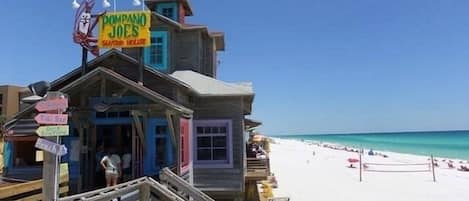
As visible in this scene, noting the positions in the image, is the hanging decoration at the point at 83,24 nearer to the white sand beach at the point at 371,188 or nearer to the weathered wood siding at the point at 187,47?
the weathered wood siding at the point at 187,47

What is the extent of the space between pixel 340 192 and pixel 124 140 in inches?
465

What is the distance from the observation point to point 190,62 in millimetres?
17484

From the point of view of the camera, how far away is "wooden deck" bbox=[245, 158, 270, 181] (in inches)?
599

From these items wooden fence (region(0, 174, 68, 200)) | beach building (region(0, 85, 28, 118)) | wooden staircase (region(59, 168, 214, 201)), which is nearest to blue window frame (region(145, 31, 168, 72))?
wooden staircase (region(59, 168, 214, 201))

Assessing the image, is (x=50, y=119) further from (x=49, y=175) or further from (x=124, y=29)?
(x=124, y=29)

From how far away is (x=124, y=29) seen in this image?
44.4ft

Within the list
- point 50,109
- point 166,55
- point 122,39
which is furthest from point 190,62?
point 50,109

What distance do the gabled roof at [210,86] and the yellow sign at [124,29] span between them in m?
2.44

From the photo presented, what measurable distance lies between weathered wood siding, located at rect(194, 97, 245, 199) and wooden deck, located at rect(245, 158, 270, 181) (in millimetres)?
1018

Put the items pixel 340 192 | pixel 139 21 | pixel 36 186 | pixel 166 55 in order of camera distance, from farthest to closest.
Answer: pixel 340 192
pixel 166 55
pixel 139 21
pixel 36 186

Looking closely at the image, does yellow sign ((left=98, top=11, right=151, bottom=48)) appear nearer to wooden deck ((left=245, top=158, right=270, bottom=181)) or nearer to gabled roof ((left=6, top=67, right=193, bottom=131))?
gabled roof ((left=6, top=67, right=193, bottom=131))

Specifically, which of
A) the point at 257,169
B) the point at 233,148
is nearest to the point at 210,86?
the point at 233,148

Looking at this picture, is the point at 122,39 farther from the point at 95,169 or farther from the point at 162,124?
the point at 95,169

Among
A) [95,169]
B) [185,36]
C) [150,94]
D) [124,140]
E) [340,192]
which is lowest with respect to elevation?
[340,192]
